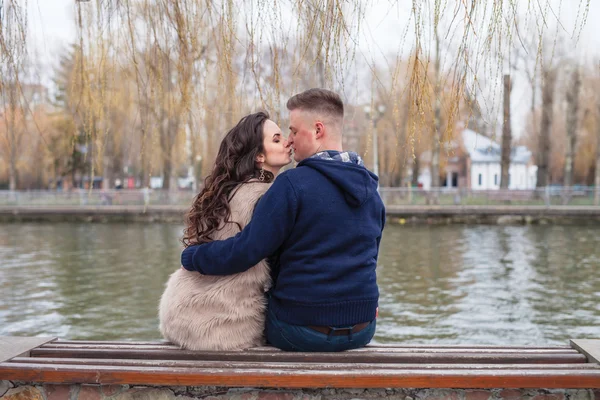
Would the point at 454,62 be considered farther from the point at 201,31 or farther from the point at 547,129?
the point at 547,129

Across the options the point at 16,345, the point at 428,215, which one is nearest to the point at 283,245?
the point at 16,345

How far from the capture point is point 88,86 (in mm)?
3498

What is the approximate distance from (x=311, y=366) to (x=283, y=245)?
50cm

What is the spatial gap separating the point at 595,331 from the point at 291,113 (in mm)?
6417

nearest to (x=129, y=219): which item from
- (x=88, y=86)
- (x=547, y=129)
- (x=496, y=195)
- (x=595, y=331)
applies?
(x=496, y=195)

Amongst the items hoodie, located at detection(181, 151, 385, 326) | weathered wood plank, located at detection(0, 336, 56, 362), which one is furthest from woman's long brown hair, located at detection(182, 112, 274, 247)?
weathered wood plank, located at detection(0, 336, 56, 362)

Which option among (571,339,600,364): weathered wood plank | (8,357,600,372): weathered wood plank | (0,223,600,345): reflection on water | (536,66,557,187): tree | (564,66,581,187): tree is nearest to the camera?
(8,357,600,372): weathered wood plank

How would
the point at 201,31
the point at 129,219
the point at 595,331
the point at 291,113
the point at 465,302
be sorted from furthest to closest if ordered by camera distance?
the point at 129,219, the point at 465,302, the point at 595,331, the point at 201,31, the point at 291,113

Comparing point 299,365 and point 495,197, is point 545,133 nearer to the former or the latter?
point 495,197

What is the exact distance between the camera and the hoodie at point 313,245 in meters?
2.63

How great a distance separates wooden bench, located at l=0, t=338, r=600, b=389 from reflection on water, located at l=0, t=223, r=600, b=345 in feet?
15.7

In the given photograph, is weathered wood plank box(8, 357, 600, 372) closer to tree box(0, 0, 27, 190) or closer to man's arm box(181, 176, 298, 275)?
man's arm box(181, 176, 298, 275)

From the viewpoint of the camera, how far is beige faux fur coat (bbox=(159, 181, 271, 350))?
2789mm

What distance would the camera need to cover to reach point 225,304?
280 cm
